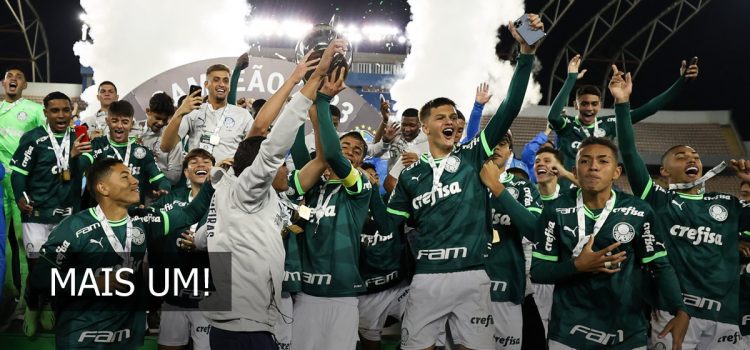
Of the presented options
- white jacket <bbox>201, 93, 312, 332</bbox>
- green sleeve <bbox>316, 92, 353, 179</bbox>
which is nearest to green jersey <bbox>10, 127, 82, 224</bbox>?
green sleeve <bbox>316, 92, 353, 179</bbox>

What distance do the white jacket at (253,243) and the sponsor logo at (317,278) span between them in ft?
3.92

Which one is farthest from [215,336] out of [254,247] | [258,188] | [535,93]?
[535,93]

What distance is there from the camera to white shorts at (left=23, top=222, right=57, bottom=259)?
708 centimetres

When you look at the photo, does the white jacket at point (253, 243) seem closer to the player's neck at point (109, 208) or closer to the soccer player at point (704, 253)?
the player's neck at point (109, 208)

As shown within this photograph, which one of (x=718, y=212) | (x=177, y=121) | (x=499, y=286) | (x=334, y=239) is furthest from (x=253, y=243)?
(x=718, y=212)

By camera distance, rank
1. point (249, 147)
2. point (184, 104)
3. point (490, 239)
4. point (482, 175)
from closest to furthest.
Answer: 1. point (249, 147)
2. point (482, 175)
3. point (490, 239)
4. point (184, 104)

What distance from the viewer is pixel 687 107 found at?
30047 mm

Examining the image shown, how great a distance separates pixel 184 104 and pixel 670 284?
15.3 ft

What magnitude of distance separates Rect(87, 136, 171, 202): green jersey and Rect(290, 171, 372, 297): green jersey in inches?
95.3

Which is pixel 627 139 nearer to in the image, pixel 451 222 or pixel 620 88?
pixel 620 88

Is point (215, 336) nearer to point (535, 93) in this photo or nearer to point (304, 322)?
point (304, 322)

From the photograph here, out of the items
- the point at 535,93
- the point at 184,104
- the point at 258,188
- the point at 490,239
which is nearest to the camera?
the point at 258,188

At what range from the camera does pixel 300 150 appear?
18.8ft

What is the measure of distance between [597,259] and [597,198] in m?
0.50
